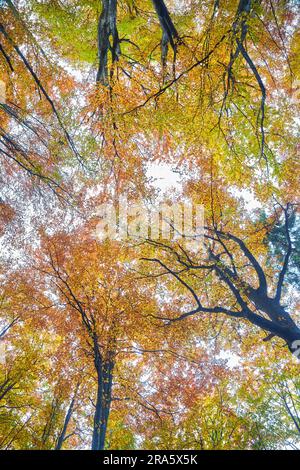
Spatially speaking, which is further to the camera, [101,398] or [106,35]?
[101,398]

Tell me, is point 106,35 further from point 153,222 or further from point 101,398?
point 101,398

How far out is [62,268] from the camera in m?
8.23

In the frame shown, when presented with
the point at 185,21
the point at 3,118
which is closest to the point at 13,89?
the point at 3,118

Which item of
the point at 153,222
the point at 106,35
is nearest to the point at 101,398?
the point at 153,222

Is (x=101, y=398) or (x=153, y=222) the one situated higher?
(x=153, y=222)

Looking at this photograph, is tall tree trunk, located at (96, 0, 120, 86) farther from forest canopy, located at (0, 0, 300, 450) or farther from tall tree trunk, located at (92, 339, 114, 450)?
tall tree trunk, located at (92, 339, 114, 450)

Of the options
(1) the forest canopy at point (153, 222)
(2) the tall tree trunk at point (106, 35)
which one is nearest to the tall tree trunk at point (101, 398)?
(1) the forest canopy at point (153, 222)

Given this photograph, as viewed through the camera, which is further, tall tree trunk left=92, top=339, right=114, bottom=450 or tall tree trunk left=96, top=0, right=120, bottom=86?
tall tree trunk left=92, top=339, right=114, bottom=450

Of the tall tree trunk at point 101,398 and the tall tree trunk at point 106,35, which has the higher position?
the tall tree trunk at point 106,35

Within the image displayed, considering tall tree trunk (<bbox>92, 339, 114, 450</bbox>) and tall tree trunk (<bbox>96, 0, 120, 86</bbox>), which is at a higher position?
tall tree trunk (<bbox>96, 0, 120, 86</bbox>)

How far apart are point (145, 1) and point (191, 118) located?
404 centimetres

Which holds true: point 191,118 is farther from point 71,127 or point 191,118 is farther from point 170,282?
point 170,282

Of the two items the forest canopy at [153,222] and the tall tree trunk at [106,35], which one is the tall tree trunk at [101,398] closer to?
the forest canopy at [153,222]

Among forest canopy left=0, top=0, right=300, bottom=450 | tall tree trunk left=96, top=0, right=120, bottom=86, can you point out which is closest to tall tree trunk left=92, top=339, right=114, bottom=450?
forest canopy left=0, top=0, right=300, bottom=450
